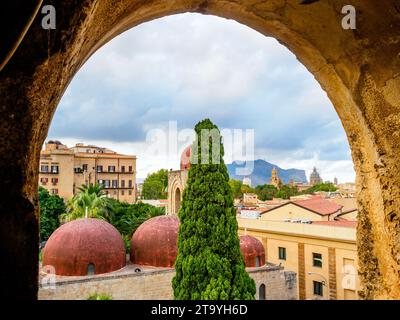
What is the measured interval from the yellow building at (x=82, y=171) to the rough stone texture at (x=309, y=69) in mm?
42091

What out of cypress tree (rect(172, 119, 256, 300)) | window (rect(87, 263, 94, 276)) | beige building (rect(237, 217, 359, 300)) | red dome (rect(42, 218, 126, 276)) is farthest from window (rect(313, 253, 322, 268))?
window (rect(87, 263, 94, 276))

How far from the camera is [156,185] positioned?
6034 centimetres

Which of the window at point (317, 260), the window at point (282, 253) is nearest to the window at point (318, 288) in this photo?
the window at point (317, 260)

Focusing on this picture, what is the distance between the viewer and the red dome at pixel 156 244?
17484 millimetres

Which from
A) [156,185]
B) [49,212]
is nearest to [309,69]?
[49,212]

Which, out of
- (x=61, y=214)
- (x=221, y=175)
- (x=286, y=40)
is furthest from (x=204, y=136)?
(x=61, y=214)

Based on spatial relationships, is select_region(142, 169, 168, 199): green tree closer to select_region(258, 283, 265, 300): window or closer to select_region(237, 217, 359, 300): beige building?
select_region(237, 217, 359, 300): beige building

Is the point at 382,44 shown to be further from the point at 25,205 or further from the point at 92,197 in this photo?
the point at 92,197

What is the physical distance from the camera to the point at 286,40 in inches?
93.3

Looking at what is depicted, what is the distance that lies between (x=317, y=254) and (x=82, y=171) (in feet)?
111

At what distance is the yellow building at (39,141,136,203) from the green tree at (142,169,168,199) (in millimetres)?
6927

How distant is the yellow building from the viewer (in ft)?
141

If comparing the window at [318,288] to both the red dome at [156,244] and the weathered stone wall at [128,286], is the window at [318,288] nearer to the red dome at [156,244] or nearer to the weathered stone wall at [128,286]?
the weathered stone wall at [128,286]

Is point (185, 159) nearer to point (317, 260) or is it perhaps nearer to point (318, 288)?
point (317, 260)
